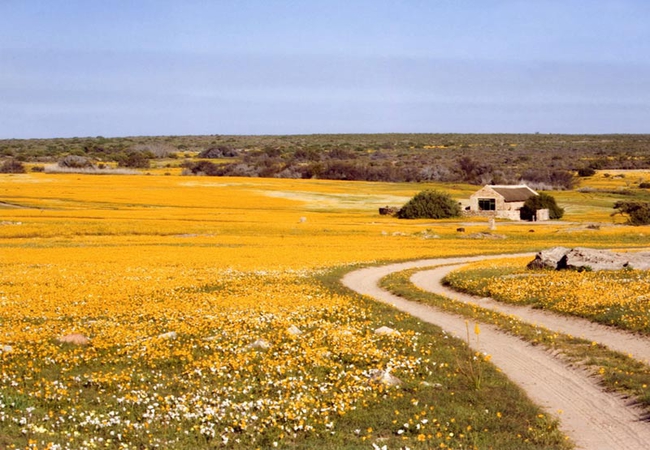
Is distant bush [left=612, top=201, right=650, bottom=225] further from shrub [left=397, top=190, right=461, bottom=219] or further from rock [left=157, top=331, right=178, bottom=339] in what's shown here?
rock [left=157, top=331, right=178, bottom=339]

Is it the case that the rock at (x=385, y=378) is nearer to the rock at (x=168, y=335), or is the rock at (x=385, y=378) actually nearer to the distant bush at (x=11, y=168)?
the rock at (x=168, y=335)

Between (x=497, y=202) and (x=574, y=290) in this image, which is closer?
(x=574, y=290)

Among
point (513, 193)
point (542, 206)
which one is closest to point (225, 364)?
point (542, 206)

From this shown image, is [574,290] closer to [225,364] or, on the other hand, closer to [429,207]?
[225,364]

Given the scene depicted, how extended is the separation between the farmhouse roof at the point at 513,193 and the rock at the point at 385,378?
78.4 meters

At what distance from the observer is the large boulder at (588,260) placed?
106 feet

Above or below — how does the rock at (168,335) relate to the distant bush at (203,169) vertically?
below

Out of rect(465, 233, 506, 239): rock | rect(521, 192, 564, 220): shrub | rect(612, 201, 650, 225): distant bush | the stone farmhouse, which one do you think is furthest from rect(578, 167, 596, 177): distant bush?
rect(465, 233, 506, 239): rock

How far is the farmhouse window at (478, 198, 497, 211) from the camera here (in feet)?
302

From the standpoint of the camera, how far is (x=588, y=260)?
108 feet

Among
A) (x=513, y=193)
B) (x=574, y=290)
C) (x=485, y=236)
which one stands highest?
(x=513, y=193)

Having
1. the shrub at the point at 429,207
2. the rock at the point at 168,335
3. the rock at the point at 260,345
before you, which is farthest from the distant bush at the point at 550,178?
the rock at the point at 260,345

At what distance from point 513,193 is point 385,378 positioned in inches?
3221

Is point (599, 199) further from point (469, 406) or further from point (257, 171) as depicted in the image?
point (469, 406)
